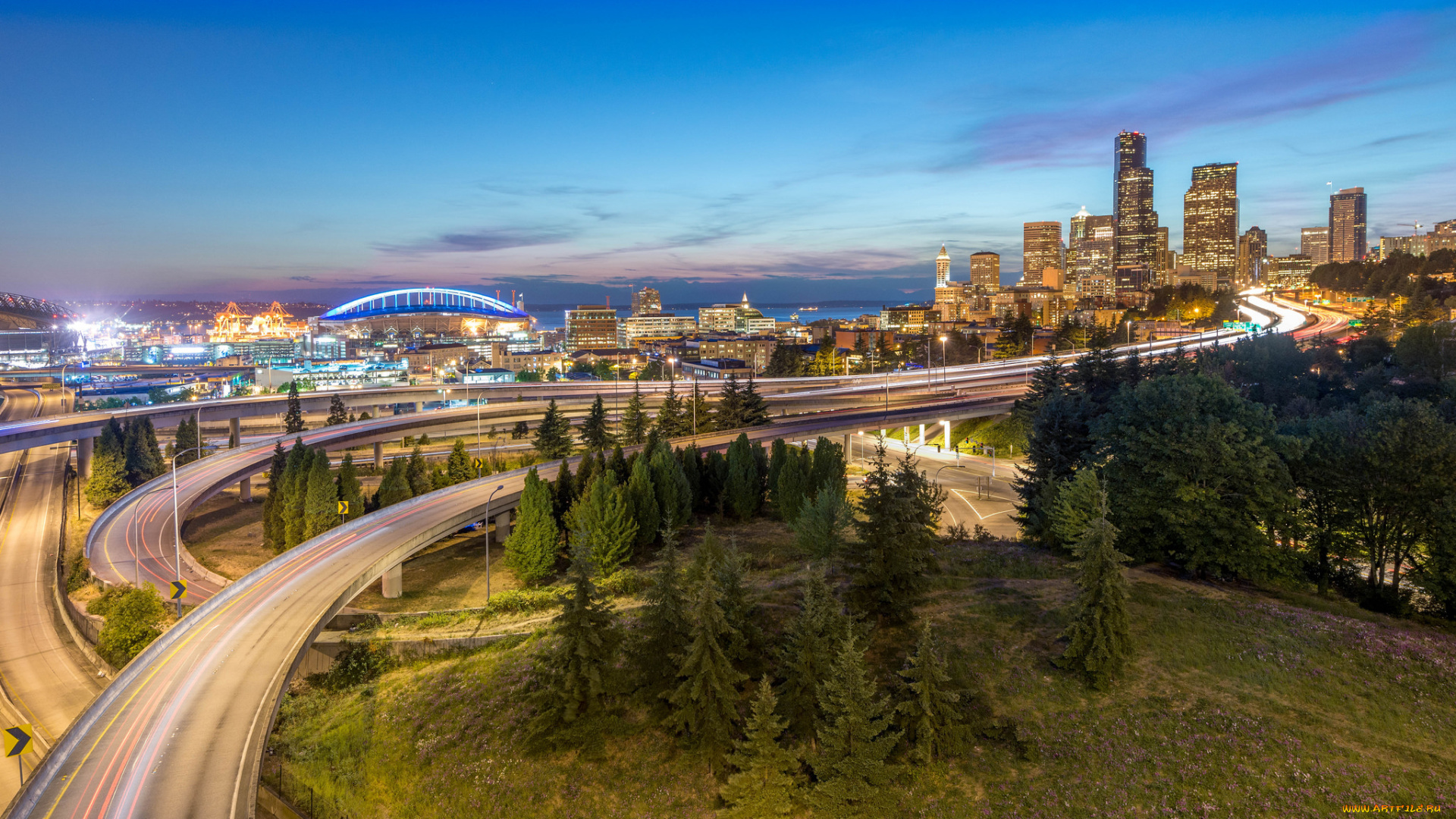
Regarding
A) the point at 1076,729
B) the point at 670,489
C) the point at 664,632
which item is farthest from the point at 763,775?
the point at 670,489

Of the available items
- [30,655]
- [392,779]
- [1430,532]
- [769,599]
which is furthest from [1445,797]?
[30,655]

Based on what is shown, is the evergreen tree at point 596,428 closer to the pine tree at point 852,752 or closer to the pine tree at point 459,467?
the pine tree at point 459,467

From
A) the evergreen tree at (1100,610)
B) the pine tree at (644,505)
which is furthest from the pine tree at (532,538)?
the evergreen tree at (1100,610)

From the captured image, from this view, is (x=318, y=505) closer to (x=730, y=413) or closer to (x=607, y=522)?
(x=607, y=522)

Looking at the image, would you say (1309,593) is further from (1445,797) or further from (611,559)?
(611,559)

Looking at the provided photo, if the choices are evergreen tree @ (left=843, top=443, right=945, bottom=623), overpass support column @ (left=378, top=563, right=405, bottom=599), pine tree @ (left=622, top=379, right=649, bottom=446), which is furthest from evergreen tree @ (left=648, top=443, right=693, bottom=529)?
pine tree @ (left=622, top=379, right=649, bottom=446)

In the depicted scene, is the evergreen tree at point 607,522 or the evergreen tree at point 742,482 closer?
the evergreen tree at point 607,522
